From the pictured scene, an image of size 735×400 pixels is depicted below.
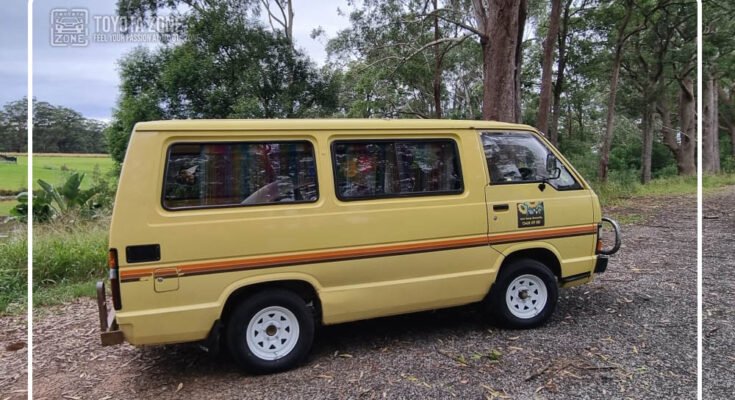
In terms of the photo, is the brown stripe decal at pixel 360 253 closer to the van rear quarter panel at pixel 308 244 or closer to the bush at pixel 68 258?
the van rear quarter panel at pixel 308 244

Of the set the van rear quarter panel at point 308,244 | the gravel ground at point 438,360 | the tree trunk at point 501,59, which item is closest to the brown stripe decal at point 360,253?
the van rear quarter panel at point 308,244

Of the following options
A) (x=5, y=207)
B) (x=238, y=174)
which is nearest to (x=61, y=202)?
(x=5, y=207)

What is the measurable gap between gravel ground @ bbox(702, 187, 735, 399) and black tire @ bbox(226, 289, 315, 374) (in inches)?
117

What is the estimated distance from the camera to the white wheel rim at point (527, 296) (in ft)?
15.4

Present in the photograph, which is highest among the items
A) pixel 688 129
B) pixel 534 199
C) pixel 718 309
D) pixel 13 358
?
pixel 688 129

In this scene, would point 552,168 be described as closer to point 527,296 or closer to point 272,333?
point 527,296

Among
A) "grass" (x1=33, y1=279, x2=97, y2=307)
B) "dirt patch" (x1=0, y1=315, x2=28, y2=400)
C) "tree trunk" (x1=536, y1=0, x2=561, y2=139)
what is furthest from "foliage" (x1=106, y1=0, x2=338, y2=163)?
"dirt patch" (x1=0, y1=315, x2=28, y2=400)

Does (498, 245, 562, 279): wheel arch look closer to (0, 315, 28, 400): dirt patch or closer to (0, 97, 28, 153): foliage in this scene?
(0, 315, 28, 400): dirt patch

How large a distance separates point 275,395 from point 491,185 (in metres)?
2.61

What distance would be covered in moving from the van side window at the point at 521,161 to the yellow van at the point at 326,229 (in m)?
0.01

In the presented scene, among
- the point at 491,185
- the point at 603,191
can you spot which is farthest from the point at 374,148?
the point at 603,191

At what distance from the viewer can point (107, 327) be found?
145 inches

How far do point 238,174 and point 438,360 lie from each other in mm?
2225

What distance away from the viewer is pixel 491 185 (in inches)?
178
